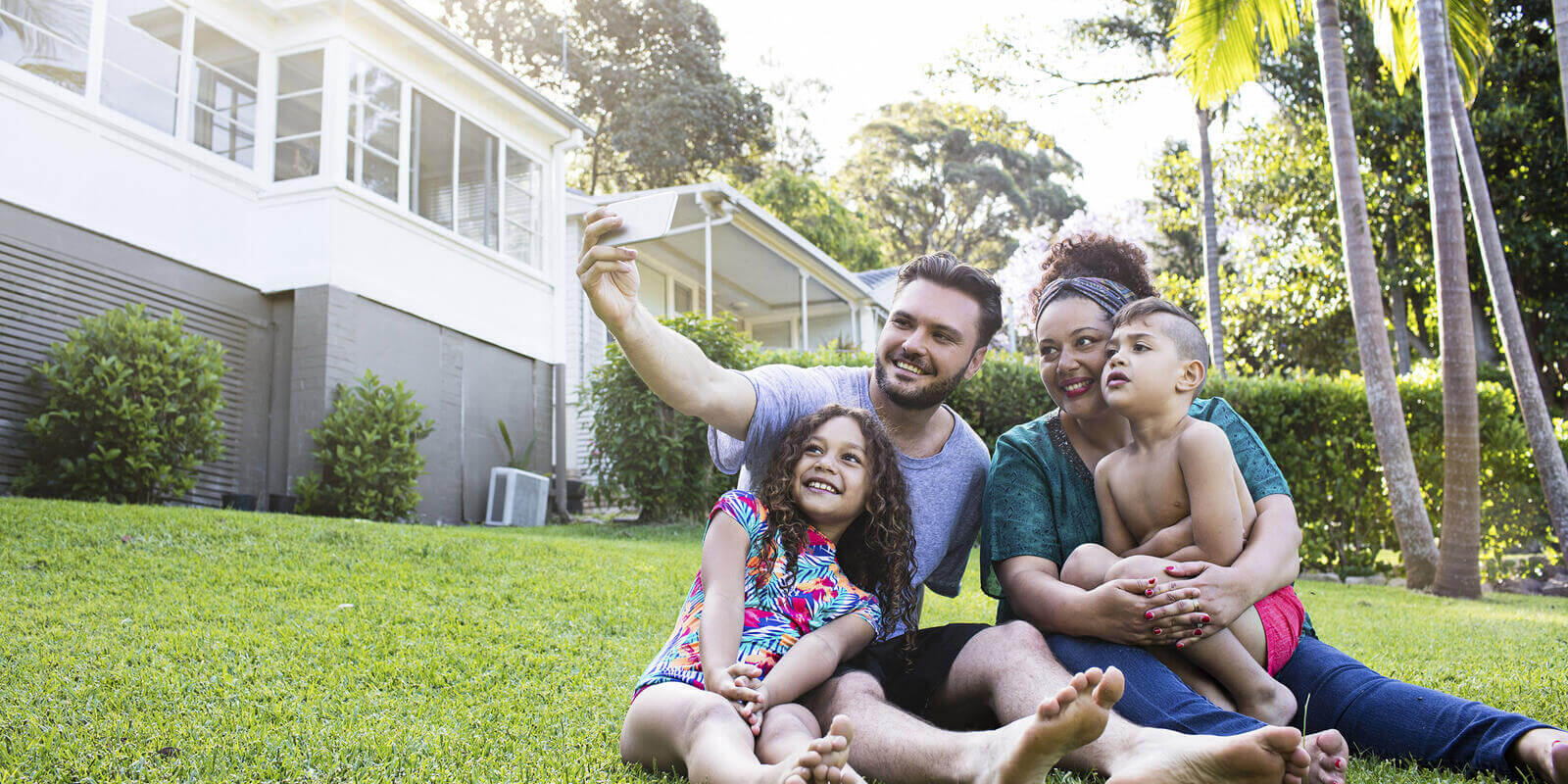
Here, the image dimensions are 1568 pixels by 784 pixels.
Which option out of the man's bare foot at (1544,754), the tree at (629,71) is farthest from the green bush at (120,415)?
the tree at (629,71)

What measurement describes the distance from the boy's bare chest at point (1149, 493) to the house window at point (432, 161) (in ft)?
36.6

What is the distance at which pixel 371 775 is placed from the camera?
2.59 meters

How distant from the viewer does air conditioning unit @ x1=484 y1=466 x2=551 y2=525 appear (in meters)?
12.3

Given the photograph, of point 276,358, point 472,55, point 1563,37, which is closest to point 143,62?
point 276,358

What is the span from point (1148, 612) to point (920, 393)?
940mm

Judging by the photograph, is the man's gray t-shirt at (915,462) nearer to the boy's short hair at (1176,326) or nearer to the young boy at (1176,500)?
the young boy at (1176,500)

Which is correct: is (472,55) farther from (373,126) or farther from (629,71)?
(629,71)

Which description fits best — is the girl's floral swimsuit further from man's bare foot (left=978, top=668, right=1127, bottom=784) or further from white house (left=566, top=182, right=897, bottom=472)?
white house (left=566, top=182, right=897, bottom=472)

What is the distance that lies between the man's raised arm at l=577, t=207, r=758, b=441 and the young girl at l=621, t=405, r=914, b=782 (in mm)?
213

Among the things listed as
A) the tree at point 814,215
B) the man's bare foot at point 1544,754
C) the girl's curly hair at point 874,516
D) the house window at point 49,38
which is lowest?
the man's bare foot at point 1544,754

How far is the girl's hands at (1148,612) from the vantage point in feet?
8.07

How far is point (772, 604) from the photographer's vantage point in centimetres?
281

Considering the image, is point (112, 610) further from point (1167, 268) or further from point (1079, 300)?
point (1167, 268)

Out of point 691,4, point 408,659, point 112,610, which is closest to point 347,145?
point 112,610
